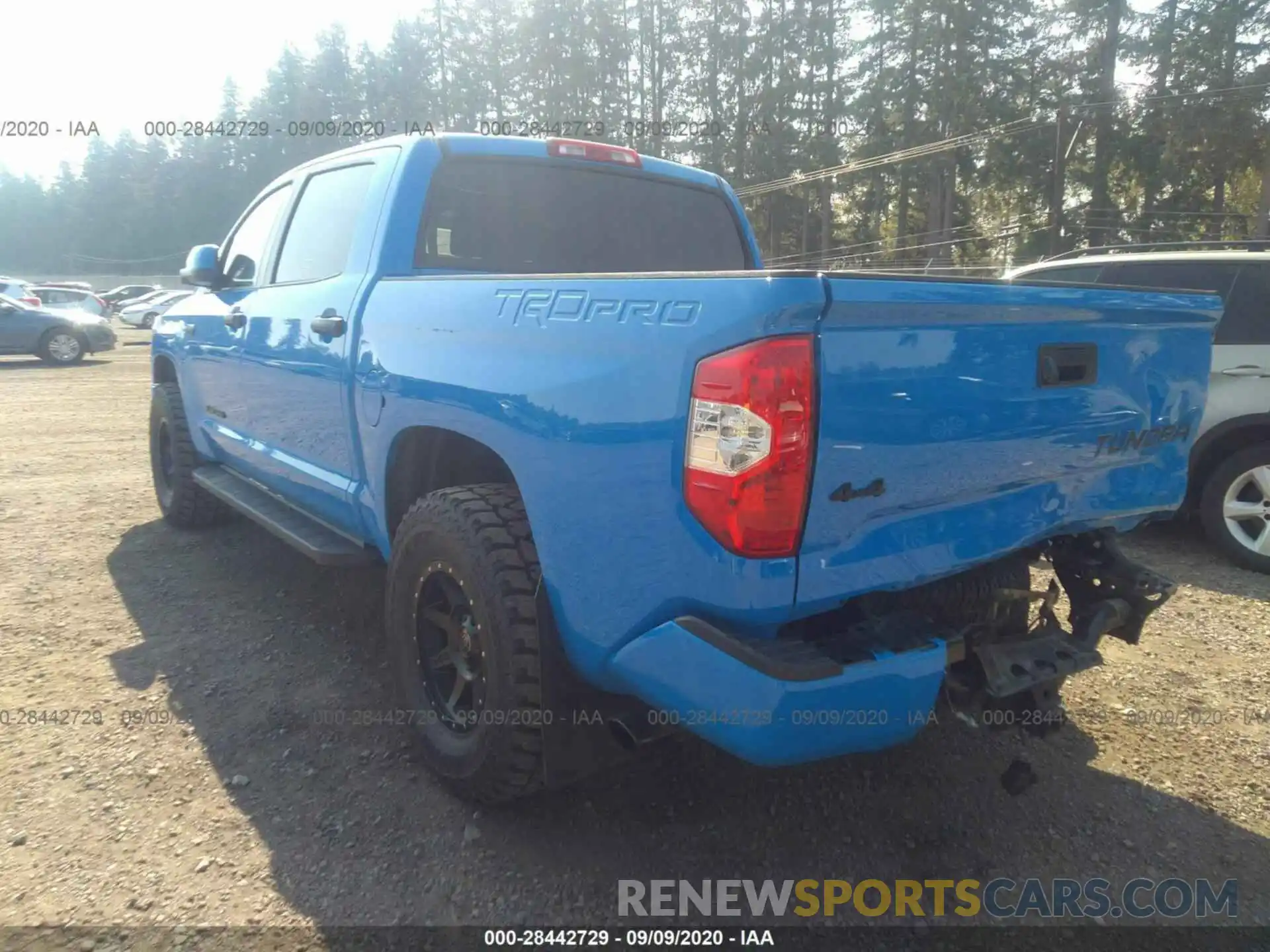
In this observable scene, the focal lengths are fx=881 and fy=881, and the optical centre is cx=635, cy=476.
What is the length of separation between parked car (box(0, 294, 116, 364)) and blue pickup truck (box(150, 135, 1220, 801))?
1739 cm

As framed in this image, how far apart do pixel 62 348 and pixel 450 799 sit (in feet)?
61.7

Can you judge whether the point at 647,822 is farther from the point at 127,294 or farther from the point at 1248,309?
the point at 127,294

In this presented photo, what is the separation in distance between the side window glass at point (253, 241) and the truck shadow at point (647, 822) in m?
2.10

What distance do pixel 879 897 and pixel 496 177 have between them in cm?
278

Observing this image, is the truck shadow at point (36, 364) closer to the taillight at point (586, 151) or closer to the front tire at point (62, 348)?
the front tire at point (62, 348)

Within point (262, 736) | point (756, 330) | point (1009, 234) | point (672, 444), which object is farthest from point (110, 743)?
point (1009, 234)

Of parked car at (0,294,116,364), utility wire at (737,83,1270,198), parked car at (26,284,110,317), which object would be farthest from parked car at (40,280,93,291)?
utility wire at (737,83,1270,198)

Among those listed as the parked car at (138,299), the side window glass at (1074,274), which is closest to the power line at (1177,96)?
the side window glass at (1074,274)

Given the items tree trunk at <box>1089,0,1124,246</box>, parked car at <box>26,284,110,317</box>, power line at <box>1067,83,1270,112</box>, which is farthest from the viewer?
tree trunk at <box>1089,0,1124,246</box>

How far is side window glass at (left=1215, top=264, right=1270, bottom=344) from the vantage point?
16.1ft

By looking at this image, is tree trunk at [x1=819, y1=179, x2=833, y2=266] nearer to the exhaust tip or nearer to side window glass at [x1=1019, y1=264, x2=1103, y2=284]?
side window glass at [x1=1019, y1=264, x2=1103, y2=284]

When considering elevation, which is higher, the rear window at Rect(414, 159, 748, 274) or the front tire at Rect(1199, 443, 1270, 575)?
the rear window at Rect(414, 159, 748, 274)

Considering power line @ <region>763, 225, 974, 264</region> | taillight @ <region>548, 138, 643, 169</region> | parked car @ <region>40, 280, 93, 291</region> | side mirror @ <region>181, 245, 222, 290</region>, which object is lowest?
side mirror @ <region>181, 245, 222, 290</region>

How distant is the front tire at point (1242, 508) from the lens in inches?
191
